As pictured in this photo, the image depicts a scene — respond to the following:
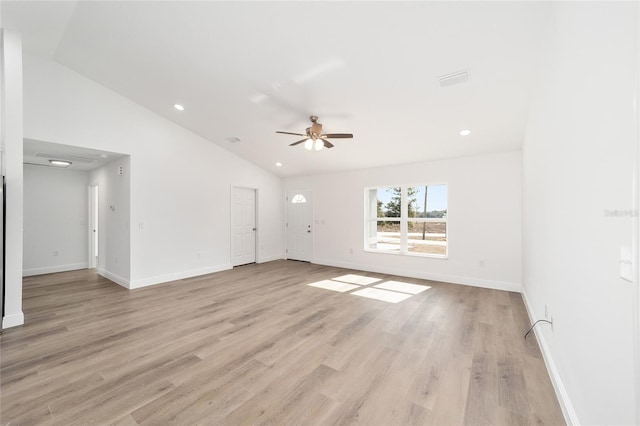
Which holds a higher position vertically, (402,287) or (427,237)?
(427,237)

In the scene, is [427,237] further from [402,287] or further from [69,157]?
[69,157]

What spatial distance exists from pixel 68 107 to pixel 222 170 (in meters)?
2.75

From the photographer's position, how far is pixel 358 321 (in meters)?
3.26

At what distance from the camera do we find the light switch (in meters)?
0.98

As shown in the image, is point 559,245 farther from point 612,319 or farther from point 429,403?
point 429,403

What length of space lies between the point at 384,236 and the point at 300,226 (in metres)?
2.50

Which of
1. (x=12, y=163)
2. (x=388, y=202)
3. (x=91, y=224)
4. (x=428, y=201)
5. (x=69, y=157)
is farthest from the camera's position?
(x=91, y=224)

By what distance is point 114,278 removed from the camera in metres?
5.16

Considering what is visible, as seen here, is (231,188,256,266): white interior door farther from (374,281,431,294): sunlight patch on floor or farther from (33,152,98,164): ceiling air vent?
(374,281,431,294): sunlight patch on floor

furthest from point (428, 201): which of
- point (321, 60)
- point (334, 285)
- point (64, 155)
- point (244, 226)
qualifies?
point (64, 155)

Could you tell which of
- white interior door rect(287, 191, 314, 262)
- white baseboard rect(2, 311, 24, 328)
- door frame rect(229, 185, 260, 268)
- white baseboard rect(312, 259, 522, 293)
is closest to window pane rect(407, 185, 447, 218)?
white baseboard rect(312, 259, 522, 293)

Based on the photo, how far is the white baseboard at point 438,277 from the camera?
453 centimetres

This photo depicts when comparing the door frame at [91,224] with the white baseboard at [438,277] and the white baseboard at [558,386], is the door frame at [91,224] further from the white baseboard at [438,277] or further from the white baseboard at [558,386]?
the white baseboard at [558,386]

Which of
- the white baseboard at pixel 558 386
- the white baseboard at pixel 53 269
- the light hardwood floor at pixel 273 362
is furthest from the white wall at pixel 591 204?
the white baseboard at pixel 53 269
